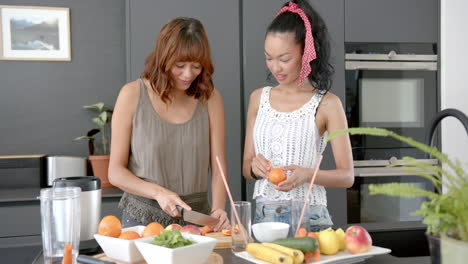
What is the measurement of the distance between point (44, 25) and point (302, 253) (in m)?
2.43

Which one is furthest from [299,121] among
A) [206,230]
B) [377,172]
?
[377,172]

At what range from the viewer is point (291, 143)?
5.71 feet

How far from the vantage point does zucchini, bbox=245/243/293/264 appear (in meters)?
1.02

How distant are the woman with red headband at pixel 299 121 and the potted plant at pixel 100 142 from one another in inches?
47.0

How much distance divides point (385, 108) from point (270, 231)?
1858 millimetres

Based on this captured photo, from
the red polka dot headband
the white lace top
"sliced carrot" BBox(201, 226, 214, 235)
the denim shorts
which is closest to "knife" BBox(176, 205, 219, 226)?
"sliced carrot" BBox(201, 226, 214, 235)

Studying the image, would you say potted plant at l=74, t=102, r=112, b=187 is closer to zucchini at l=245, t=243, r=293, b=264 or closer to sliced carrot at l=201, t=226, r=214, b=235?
sliced carrot at l=201, t=226, r=214, b=235

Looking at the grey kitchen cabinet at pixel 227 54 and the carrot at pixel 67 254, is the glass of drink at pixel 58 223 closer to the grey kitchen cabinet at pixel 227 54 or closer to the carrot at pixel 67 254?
the carrot at pixel 67 254

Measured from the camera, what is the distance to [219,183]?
1.78 meters

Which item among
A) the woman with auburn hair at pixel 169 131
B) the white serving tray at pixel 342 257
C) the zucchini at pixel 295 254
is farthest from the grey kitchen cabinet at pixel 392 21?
the zucchini at pixel 295 254

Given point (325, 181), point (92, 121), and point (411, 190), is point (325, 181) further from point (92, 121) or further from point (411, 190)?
point (92, 121)

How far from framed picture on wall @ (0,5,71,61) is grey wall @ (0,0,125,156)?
4cm

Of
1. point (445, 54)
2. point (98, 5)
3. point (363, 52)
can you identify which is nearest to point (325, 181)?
point (363, 52)

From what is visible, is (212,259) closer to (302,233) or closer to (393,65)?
(302,233)
